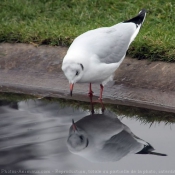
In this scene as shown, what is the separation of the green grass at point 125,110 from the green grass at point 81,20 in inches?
32.4

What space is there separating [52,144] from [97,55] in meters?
1.16

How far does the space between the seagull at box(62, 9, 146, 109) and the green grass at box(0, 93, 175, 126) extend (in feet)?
0.79

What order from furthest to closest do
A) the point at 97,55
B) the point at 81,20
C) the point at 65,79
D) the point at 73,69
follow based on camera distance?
the point at 81,20 → the point at 65,79 → the point at 97,55 → the point at 73,69

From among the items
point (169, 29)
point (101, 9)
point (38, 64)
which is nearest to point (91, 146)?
→ point (38, 64)

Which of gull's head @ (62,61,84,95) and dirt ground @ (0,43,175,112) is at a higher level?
gull's head @ (62,61,84,95)

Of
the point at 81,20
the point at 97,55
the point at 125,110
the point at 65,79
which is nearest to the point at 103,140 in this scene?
the point at 125,110

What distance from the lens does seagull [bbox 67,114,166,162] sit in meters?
5.58

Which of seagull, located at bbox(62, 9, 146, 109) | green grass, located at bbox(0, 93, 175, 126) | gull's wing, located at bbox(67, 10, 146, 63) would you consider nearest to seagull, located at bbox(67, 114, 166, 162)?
green grass, located at bbox(0, 93, 175, 126)

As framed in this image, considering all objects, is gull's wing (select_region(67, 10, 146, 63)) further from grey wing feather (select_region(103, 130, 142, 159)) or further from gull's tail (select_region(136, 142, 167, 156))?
gull's tail (select_region(136, 142, 167, 156))

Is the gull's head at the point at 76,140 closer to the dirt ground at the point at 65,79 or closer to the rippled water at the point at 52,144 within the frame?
the rippled water at the point at 52,144

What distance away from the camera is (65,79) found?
7.22 m

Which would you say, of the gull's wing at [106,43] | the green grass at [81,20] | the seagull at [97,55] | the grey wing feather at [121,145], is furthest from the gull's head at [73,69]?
the green grass at [81,20]

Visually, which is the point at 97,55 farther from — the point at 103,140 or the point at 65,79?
the point at 103,140

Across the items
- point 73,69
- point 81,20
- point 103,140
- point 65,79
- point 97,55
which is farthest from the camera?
point 81,20
